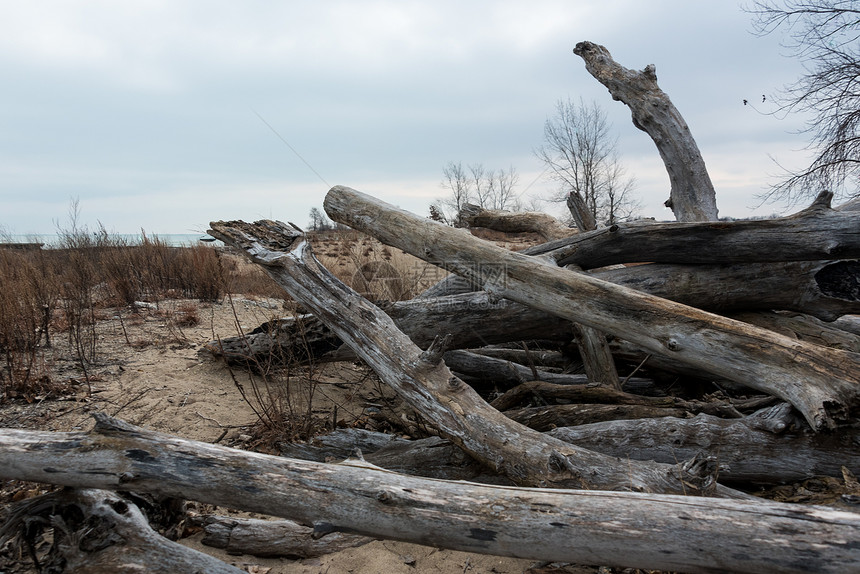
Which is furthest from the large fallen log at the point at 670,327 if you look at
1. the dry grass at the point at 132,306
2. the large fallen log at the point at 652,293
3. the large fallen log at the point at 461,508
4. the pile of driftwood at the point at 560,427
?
the dry grass at the point at 132,306

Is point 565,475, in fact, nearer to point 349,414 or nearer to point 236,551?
point 236,551

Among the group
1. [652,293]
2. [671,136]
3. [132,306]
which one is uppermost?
[671,136]

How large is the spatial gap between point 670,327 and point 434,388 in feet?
4.17

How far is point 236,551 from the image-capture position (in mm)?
2574

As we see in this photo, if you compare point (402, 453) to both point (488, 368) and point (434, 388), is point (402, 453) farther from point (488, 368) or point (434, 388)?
point (488, 368)

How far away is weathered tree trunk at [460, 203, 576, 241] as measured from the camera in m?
7.29

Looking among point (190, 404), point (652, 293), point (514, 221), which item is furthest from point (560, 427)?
point (514, 221)

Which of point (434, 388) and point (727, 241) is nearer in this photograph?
point (434, 388)

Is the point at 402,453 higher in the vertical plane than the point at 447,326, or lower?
lower

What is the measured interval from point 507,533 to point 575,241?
2882mm

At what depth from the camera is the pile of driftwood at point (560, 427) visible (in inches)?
68.8

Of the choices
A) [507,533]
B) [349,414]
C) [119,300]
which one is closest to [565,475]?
[507,533]

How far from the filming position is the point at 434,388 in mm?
2766

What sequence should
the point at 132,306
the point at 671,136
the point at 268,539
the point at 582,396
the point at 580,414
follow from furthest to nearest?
the point at 132,306 → the point at 671,136 → the point at 582,396 → the point at 580,414 → the point at 268,539
